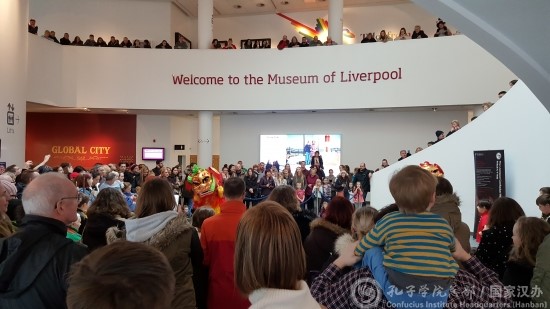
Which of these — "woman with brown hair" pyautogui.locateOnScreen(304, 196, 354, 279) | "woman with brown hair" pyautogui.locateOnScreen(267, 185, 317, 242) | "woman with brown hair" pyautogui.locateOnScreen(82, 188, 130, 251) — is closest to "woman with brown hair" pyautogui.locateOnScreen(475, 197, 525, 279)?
"woman with brown hair" pyautogui.locateOnScreen(304, 196, 354, 279)

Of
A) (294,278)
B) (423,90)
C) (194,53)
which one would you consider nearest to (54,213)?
(294,278)

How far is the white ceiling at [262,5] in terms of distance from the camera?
60.0ft

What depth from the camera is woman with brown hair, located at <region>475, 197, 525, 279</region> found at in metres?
3.17

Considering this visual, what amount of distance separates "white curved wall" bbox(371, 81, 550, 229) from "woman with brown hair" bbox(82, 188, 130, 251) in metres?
4.20

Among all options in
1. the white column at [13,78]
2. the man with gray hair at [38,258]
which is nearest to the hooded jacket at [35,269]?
the man with gray hair at [38,258]

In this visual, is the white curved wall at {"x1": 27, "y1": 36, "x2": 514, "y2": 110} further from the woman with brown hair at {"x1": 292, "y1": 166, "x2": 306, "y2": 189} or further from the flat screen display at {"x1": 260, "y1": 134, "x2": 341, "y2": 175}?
the woman with brown hair at {"x1": 292, "y1": 166, "x2": 306, "y2": 189}

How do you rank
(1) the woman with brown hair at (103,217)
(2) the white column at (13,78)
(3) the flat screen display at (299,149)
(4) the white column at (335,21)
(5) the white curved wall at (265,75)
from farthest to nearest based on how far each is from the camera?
1. (3) the flat screen display at (299,149)
2. (4) the white column at (335,21)
3. (5) the white curved wall at (265,75)
4. (2) the white column at (13,78)
5. (1) the woman with brown hair at (103,217)

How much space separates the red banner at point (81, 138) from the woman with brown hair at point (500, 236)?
16770mm

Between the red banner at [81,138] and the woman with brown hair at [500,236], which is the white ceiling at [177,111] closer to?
the red banner at [81,138]

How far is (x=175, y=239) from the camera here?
257 centimetres

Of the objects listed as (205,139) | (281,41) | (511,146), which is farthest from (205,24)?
(511,146)

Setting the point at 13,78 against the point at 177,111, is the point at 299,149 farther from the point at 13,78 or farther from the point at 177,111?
the point at 13,78

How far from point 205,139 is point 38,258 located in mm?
14781

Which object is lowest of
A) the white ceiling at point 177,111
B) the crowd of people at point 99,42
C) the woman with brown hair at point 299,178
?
the woman with brown hair at point 299,178
